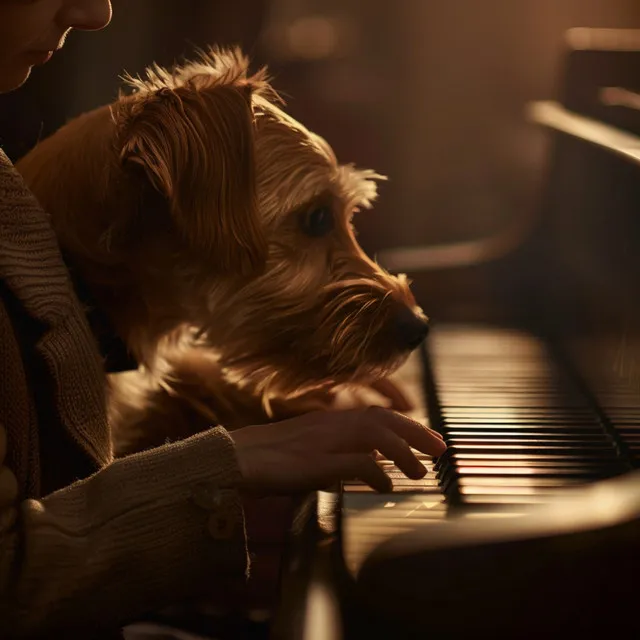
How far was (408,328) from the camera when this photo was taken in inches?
53.5

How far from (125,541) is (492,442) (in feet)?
1.47

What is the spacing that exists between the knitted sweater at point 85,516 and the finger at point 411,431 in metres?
0.15

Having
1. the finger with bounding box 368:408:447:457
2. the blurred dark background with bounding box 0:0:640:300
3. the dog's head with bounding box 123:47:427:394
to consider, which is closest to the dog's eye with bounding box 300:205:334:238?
the dog's head with bounding box 123:47:427:394

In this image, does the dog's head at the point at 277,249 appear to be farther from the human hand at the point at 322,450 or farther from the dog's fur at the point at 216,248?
the human hand at the point at 322,450

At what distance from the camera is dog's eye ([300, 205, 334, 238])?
1.40 m

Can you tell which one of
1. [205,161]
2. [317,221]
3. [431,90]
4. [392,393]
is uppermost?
[205,161]

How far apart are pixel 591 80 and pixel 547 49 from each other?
3.78 m

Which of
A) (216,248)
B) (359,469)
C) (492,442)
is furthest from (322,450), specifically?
(216,248)

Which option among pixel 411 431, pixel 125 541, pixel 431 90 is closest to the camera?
pixel 125 541

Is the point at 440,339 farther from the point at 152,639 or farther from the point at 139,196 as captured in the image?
the point at 152,639

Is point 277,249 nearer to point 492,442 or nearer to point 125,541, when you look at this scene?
point 492,442

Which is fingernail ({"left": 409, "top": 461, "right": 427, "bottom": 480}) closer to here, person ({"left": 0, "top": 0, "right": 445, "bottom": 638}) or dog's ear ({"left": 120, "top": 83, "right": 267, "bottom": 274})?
person ({"left": 0, "top": 0, "right": 445, "bottom": 638})

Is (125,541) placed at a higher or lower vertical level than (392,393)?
higher

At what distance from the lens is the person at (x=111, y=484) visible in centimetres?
87
